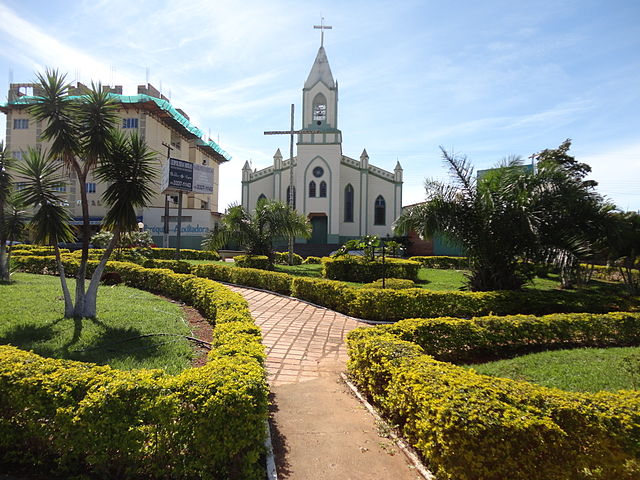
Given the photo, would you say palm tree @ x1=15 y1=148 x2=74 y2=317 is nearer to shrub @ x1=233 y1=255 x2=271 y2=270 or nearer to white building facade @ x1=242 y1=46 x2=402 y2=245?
shrub @ x1=233 y1=255 x2=271 y2=270

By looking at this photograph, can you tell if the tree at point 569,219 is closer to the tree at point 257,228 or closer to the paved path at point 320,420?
the paved path at point 320,420

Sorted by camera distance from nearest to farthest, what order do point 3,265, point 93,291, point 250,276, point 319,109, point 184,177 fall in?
point 93,291, point 3,265, point 250,276, point 184,177, point 319,109

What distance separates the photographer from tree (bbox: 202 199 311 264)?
16.7m

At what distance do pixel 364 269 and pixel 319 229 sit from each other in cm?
1943

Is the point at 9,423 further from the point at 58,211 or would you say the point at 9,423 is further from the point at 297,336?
the point at 58,211

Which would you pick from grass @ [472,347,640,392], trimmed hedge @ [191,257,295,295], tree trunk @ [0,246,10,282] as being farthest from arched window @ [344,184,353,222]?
grass @ [472,347,640,392]

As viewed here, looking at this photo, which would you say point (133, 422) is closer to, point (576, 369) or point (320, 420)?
point (320, 420)

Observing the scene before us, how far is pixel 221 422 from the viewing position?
9.16ft

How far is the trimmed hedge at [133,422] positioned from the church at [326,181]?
29422 millimetres

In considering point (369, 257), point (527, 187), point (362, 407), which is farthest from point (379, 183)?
point (362, 407)

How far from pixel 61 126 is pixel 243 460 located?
23.1 feet

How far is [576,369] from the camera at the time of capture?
200 inches

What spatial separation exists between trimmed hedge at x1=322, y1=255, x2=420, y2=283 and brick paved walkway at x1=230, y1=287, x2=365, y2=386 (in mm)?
4410

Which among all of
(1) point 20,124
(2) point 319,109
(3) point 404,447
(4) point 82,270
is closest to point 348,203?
(2) point 319,109
